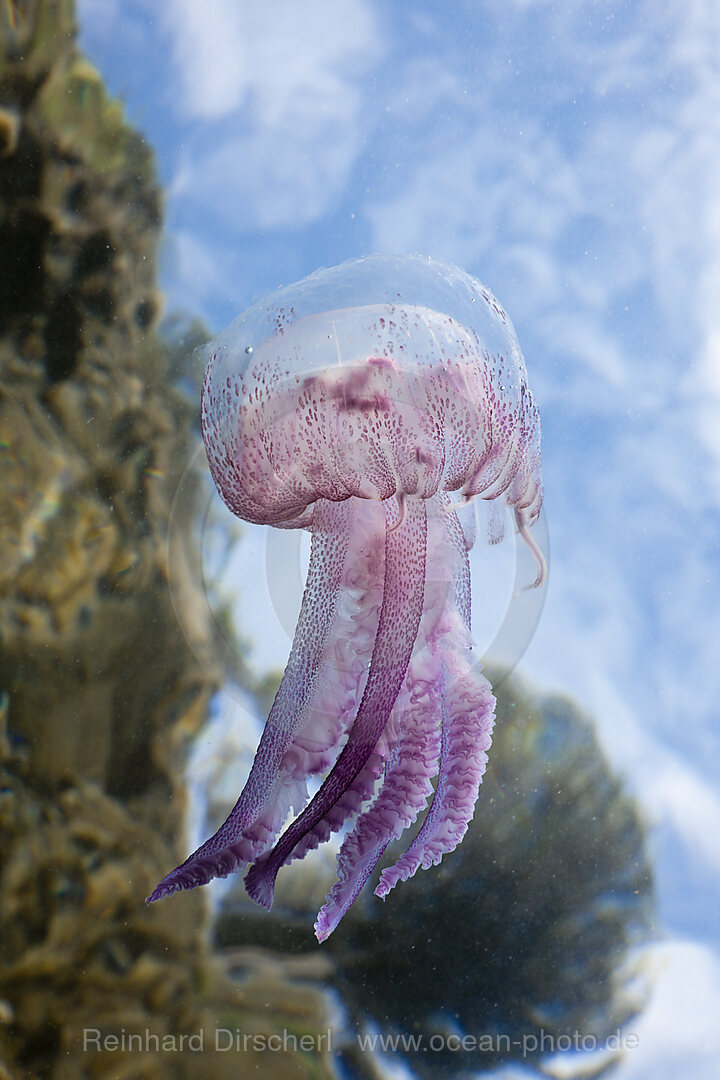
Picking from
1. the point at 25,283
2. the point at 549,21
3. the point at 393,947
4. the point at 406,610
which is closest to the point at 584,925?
the point at 393,947

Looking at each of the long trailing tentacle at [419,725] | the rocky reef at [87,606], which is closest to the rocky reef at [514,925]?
the rocky reef at [87,606]

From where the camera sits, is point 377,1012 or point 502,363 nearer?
point 502,363

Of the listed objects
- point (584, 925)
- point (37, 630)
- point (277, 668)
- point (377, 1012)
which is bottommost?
point (377, 1012)

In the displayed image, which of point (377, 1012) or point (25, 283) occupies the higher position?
point (25, 283)

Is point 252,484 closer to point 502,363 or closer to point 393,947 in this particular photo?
point 502,363

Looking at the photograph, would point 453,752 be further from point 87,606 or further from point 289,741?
point 87,606

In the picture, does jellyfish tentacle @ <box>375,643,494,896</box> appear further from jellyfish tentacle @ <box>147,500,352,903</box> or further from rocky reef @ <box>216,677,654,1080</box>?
rocky reef @ <box>216,677,654,1080</box>

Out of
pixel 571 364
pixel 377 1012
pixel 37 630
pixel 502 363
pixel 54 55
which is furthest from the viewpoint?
pixel 377 1012

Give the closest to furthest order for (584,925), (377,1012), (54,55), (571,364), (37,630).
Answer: (54,55)
(37,630)
(571,364)
(377,1012)
(584,925)
